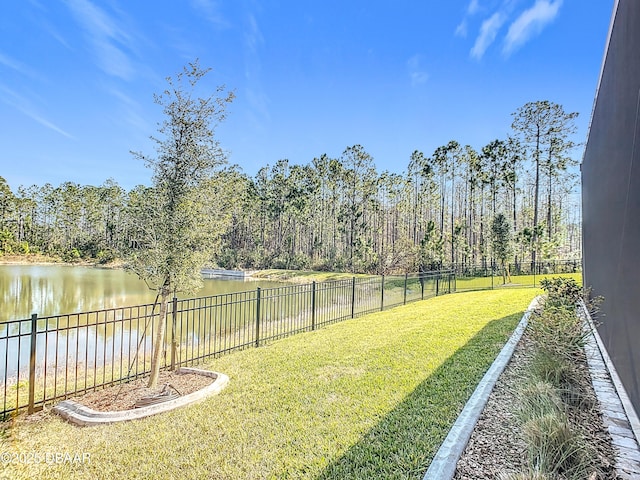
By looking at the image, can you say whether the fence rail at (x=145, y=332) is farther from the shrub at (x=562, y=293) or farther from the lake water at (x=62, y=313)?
the shrub at (x=562, y=293)

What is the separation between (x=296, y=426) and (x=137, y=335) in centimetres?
303

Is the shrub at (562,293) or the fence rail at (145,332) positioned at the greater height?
the shrub at (562,293)

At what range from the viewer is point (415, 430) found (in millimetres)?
2904

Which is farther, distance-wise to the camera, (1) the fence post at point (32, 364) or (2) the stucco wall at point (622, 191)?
(1) the fence post at point (32, 364)

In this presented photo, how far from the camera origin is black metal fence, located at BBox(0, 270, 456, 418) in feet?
14.0

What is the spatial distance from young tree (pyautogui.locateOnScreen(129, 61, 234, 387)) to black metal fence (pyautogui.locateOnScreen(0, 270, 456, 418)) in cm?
58

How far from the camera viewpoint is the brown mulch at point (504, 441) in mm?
2262

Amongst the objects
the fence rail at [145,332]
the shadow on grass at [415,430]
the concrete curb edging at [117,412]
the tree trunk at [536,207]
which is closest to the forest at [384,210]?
the tree trunk at [536,207]

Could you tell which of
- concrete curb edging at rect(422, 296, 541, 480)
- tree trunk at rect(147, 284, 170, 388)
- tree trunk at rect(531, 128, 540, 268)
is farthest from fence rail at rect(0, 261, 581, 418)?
tree trunk at rect(531, 128, 540, 268)

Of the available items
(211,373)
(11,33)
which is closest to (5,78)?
(11,33)

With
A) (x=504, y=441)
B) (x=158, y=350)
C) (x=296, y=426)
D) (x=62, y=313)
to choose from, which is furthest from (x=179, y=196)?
(x=62, y=313)

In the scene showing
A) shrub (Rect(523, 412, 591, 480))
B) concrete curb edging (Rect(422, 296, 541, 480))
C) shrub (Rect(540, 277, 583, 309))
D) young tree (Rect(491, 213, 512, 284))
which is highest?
young tree (Rect(491, 213, 512, 284))

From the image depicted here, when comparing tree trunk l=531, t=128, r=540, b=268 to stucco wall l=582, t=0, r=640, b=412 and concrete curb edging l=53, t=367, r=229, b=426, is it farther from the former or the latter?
concrete curb edging l=53, t=367, r=229, b=426

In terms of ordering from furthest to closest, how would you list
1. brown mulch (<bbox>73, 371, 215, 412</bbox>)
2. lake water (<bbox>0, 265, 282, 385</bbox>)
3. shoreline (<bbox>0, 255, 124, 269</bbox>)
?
shoreline (<bbox>0, 255, 124, 269</bbox>) < lake water (<bbox>0, 265, 282, 385</bbox>) < brown mulch (<bbox>73, 371, 215, 412</bbox>)
